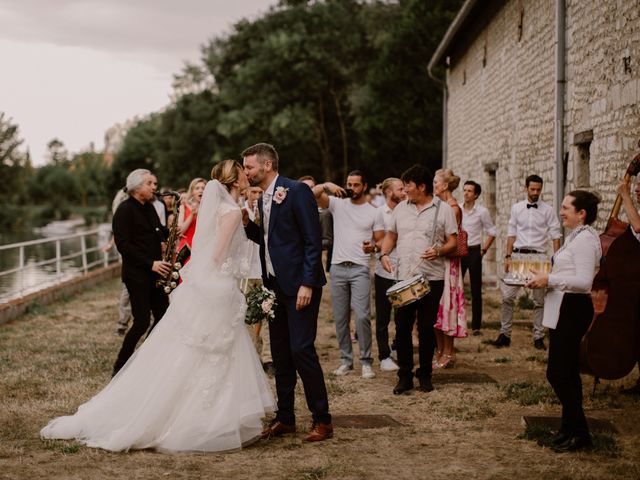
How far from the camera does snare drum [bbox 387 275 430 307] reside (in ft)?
22.4

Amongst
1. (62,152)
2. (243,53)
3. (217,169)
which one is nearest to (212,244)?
(217,169)

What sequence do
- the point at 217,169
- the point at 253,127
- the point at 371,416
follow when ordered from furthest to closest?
1. the point at 253,127
2. the point at 371,416
3. the point at 217,169

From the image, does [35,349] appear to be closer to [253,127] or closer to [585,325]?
[585,325]

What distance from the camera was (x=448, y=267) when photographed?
8047 millimetres

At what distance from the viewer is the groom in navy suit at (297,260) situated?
5.61 meters

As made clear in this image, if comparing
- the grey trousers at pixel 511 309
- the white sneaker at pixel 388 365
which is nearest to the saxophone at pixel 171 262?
the white sneaker at pixel 388 365

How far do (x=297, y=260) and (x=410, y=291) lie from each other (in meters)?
1.53

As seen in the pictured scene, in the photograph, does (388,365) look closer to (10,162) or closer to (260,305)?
(260,305)

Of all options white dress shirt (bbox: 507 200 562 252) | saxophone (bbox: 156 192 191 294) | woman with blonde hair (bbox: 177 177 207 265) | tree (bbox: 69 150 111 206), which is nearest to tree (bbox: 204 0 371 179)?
woman with blonde hair (bbox: 177 177 207 265)

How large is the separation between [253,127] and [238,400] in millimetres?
33034

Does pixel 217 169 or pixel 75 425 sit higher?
pixel 217 169

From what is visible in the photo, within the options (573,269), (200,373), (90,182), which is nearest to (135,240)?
(200,373)

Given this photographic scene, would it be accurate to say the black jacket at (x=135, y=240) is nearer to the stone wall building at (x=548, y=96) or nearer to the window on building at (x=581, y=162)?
the stone wall building at (x=548, y=96)

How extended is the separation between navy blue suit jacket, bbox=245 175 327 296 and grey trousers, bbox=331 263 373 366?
2.27 metres
